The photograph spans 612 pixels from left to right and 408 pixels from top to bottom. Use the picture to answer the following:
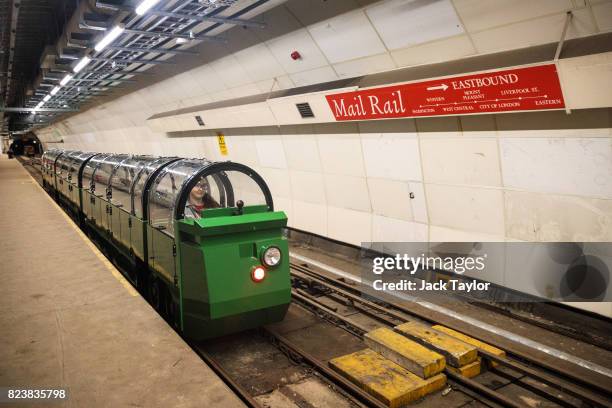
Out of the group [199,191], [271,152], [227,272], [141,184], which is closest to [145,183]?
[141,184]

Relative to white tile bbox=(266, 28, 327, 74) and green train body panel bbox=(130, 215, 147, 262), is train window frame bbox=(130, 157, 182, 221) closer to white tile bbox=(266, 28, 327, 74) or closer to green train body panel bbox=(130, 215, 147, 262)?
green train body panel bbox=(130, 215, 147, 262)

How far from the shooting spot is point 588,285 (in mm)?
6055

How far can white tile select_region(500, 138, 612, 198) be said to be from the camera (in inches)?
218

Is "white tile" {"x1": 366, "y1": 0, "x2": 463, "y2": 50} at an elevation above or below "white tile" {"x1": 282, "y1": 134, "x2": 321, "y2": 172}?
above

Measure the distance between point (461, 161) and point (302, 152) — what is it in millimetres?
4392

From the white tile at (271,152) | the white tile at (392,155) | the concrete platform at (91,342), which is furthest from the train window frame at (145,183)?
the white tile at (271,152)

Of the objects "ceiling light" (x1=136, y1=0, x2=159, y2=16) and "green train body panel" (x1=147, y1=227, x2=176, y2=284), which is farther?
"ceiling light" (x1=136, y1=0, x2=159, y2=16)

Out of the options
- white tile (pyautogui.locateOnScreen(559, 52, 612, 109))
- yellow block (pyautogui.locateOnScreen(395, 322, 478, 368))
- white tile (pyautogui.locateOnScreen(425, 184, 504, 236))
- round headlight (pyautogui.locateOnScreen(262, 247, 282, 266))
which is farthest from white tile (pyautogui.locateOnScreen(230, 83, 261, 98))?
white tile (pyautogui.locateOnScreen(559, 52, 612, 109))

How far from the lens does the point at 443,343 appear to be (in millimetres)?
5312

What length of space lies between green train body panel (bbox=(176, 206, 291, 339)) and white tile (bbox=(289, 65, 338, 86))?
398cm

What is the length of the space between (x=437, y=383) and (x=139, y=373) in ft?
9.70

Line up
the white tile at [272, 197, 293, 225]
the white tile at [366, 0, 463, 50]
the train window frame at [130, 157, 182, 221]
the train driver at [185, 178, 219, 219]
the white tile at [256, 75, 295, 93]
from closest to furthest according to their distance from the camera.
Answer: the train driver at [185, 178, 219, 219]
the white tile at [366, 0, 463, 50]
the train window frame at [130, 157, 182, 221]
the white tile at [256, 75, 295, 93]
the white tile at [272, 197, 293, 225]

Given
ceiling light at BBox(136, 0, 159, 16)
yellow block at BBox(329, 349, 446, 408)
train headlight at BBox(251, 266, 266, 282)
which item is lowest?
yellow block at BBox(329, 349, 446, 408)

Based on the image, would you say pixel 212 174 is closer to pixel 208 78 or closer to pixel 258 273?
pixel 258 273
